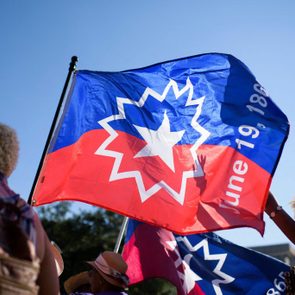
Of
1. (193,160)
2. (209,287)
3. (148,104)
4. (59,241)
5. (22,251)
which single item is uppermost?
(148,104)

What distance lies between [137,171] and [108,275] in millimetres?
1245

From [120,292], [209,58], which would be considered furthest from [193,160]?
[120,292]

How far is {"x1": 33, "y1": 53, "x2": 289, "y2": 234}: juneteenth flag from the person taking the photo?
191 inches

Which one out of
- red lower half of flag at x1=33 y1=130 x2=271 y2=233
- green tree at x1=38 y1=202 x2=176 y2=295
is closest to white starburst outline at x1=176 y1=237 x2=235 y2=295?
red lower half of flag at x1=33 y1=130 x2=271 y2=233

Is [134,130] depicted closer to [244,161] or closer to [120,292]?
[244,161]

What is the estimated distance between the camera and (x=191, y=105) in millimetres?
5602

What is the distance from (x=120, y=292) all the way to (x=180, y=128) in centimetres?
205

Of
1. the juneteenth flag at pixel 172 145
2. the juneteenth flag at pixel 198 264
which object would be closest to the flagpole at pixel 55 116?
the juneteenth flag at pixel 172 145

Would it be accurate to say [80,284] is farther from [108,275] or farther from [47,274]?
[47,274]

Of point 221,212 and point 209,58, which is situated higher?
point 209,58

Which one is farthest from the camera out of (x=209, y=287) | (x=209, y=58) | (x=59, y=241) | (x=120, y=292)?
(x=59, y=241)

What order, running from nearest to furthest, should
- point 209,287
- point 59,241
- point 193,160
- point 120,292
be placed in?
point 120,292 → point 193,160 → point 209,287 → point 59,241

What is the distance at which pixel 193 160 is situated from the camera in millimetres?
5277

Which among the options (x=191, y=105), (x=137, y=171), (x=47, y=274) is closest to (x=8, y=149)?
(x=47, y=274)
